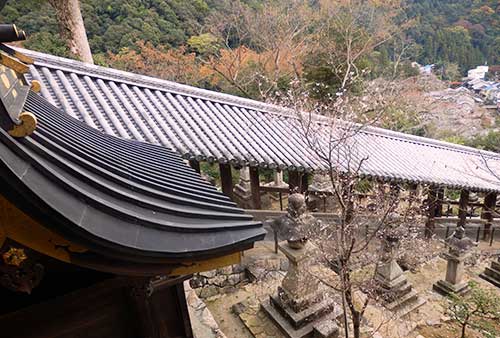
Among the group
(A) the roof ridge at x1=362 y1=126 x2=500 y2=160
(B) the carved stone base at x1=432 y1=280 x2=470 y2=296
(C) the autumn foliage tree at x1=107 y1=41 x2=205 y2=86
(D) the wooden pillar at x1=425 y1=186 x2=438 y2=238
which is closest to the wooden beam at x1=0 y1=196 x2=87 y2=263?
(B) the carved stone base at x1=432 y1=280 x2=470 y2=296

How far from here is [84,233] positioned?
128 centimetres

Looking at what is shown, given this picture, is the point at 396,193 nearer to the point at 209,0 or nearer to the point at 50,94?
the point at 50,94

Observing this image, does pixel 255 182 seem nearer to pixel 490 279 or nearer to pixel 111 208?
pixel 490 279

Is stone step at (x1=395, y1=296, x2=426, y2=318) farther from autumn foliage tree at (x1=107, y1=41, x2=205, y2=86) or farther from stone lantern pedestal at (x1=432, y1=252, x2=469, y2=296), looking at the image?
autumn foliage tree at (x1=107, y1=41, x2=205, y2=86)

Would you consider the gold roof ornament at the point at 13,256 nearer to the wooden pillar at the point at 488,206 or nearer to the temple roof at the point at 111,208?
the temple roof at the point at 111,208

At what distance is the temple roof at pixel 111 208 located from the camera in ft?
4.01

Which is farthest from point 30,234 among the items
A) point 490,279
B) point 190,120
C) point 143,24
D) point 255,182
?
point 143,24

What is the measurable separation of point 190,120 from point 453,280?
20.3 feet

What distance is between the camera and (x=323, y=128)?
25.6 ft

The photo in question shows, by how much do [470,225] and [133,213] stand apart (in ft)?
43.6

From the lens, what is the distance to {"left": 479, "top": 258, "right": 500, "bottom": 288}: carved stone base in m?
7.31

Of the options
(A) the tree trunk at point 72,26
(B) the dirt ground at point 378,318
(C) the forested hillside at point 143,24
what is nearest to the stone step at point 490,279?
(B) the dirt ground at point 378,318

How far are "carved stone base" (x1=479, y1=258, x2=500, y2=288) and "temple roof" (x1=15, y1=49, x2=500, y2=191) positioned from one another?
2.06 m

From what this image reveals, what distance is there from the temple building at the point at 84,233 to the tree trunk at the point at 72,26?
→ 40.2 feet
